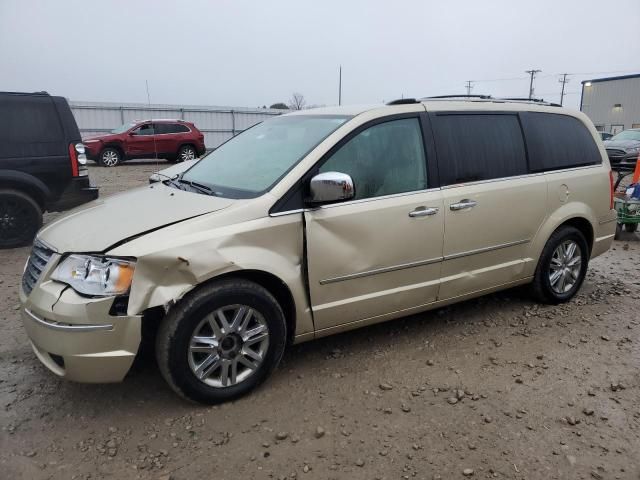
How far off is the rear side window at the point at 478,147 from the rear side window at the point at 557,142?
0.13 meters

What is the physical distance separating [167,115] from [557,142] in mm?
24392

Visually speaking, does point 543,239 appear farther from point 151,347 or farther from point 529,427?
point 151,347

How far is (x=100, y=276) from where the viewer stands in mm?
2699

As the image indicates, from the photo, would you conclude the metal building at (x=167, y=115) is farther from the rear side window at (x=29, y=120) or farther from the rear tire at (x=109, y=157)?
the rear side window at (x=29, y=120)

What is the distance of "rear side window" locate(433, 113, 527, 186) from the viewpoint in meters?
3.76

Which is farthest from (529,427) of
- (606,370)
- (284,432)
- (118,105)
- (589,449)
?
(118,105)

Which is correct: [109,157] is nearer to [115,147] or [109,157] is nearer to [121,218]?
[115,147]

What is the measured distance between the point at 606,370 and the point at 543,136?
1.98 meters

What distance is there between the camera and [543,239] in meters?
4.33

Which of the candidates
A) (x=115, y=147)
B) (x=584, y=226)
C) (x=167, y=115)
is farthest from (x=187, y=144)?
(x=584, y=226)

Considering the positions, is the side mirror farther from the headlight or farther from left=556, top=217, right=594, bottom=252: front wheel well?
left=556, top=217, right=594, bottom=252: front wheel well

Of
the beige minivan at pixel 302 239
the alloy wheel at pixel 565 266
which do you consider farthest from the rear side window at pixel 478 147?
the alloy wheel at pixel 565 266

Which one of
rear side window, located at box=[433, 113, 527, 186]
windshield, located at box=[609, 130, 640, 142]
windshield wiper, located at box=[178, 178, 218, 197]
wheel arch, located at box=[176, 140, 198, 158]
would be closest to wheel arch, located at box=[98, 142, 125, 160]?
wheel arch, located at box=[176, 140, 198, 158]

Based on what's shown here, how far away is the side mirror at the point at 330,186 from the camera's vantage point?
3014mm
